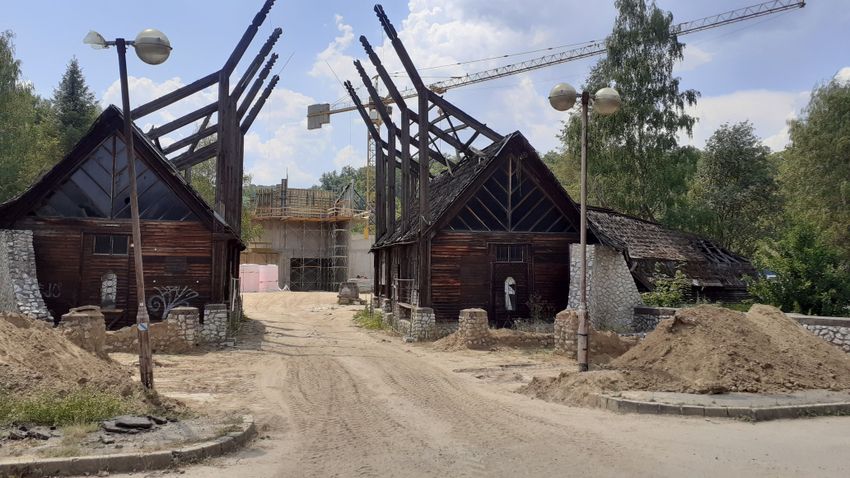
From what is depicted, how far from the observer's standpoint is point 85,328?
14320 mm

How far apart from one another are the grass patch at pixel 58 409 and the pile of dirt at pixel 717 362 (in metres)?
7.29

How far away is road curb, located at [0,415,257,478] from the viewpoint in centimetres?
619

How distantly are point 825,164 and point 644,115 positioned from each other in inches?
364

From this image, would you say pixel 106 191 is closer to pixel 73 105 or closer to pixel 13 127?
pixel 13 127

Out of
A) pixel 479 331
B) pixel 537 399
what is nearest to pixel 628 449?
pixel 537 399

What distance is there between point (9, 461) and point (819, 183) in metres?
35.2

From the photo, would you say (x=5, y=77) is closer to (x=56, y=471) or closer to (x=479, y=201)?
(x=479, y=201)

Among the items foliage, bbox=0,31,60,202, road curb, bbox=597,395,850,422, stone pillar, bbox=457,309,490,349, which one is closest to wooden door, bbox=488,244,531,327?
stone pillar, bbox=457,309,490,349

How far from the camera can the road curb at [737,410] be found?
9555mm

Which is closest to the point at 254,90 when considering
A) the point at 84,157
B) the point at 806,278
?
the point at 84,157

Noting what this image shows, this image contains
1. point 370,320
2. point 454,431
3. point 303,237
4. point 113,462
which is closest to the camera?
point 113,462

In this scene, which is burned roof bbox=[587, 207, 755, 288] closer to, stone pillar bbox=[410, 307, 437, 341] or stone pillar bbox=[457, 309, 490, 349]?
stone pillar bbox=[410, 307, 437, 341]

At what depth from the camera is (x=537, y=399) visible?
11219mm

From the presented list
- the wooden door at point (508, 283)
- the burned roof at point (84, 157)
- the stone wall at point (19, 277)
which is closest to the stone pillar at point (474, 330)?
the wooden door at point (508, 283)
